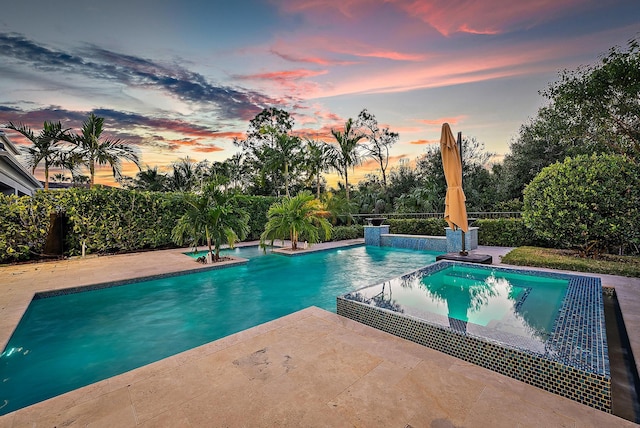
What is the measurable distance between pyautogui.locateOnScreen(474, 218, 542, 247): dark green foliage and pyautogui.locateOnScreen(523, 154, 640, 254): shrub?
2.01 meters

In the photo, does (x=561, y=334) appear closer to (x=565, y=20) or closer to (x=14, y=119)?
(x=565, y=20)

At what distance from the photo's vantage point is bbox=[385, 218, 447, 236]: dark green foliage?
11.1 m

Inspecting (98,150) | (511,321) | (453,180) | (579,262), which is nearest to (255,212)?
(98,150)

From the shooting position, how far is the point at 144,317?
14.9 feet

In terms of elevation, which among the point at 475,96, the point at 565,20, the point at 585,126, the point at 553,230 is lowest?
the point at 553,230

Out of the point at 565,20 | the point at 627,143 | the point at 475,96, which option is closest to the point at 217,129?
the point at 475,96

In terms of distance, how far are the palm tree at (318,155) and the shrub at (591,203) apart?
13.5m

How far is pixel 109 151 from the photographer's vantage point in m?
14.7

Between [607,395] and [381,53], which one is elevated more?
[381,53]

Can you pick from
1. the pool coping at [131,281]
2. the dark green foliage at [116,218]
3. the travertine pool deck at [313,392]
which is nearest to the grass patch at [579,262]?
the travertine pool deck at [313,392]

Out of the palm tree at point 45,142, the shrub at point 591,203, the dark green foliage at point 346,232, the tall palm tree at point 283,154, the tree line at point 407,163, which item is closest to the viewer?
the shrub at point 591,203

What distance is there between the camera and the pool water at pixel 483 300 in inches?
115

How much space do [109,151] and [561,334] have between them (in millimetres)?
18655

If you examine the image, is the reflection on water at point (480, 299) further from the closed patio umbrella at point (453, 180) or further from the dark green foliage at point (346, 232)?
the dark green foliage at point (346, 232)
